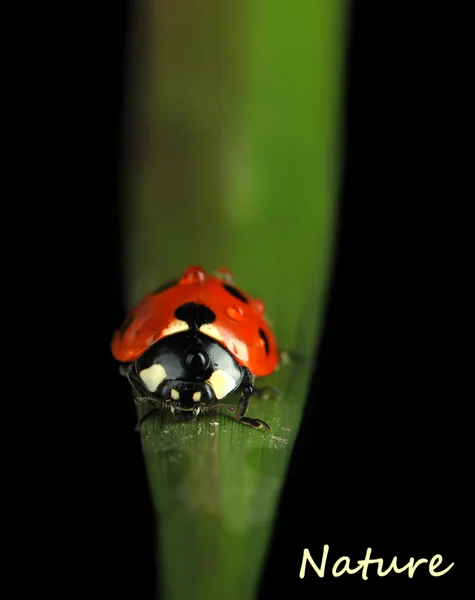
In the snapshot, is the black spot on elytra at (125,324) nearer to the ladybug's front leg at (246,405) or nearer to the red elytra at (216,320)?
→ the red elytra at (216,320)

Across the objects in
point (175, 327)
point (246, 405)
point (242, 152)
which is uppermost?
Answer: point (242, 152)

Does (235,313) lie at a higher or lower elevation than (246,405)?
higher

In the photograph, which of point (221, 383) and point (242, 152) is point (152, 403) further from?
point (242, 152)

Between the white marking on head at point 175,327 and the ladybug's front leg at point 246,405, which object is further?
the white marking on head at point 175,327

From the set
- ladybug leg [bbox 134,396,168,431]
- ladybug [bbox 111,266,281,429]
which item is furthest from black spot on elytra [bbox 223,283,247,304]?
ladybug leg [bbox 134,396,168,431]

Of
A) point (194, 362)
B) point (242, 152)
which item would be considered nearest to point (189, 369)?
point (194, 362)

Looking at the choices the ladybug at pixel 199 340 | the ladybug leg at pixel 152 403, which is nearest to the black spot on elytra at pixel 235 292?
the ladybug at pixel 199 340

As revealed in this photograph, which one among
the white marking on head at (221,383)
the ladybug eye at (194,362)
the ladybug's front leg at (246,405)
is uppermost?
the ladybug eye at (194,362)
